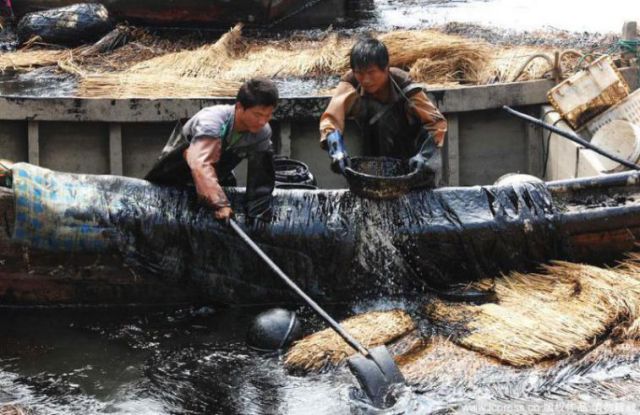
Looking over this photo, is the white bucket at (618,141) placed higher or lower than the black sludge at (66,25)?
lower

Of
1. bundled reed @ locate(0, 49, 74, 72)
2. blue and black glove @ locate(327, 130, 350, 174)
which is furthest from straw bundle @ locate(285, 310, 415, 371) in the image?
bundled reed @ locate(0, 49, 74, 72)

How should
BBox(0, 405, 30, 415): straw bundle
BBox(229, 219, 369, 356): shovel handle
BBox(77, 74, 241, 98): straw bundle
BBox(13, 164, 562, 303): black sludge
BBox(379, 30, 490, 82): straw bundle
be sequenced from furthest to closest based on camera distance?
BBox(379, 30, 490, 82): straw bundle < BBox(77, 74, 241, 98): straw bundle < BBox(13, 164, 562, 303): black sludge < BBox(229, 219, 369, 356): shovel handle < BBox(0, 405, 30, 415): straw bundle

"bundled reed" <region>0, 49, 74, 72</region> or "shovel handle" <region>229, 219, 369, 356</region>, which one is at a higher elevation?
"bundled reed" <region>0, 49, 74, 72</region>

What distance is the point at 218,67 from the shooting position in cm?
1243

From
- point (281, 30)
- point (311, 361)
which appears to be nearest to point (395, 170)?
point (311, 361)

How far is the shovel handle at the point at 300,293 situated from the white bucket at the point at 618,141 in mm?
3915

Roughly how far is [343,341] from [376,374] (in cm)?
73

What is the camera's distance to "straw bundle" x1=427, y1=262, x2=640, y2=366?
735 centimetres

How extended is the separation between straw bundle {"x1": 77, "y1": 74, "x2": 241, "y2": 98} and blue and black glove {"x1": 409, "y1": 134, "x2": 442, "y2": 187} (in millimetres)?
3185

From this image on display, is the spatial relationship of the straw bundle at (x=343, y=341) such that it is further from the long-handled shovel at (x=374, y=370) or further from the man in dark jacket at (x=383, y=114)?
the man in dark jacket at (x=383, y=114)

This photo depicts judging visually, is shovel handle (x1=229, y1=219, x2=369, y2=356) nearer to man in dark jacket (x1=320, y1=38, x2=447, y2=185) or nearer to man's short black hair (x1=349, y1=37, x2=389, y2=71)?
man in dark jacket (x1=320, y1=38, x2=447, y2=185)

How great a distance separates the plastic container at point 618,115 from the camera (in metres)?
10.6

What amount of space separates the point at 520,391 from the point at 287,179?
10.5 ft

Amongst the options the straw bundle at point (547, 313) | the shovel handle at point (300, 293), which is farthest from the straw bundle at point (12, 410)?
the straw bundle at point (547, 313)
